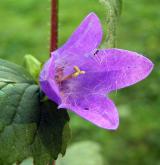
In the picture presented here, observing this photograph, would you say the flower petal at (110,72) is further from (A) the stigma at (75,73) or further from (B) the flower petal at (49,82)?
(B) the flower petal at (49,82)

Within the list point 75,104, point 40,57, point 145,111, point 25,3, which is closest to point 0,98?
point 75,104

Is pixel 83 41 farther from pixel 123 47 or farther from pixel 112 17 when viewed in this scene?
pixel 123 47

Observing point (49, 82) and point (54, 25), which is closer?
point (49, 82)

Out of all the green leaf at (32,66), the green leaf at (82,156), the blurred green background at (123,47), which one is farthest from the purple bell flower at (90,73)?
the blurred green background at (123,47)

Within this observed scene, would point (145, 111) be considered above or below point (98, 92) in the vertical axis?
below

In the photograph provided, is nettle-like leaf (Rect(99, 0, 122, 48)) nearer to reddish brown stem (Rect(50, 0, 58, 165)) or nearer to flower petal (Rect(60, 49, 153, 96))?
flower petal (Rect(60, 49, 153, 96))

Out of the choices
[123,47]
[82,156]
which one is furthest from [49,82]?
[123,47]

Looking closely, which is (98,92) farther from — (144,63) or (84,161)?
(84,161)
